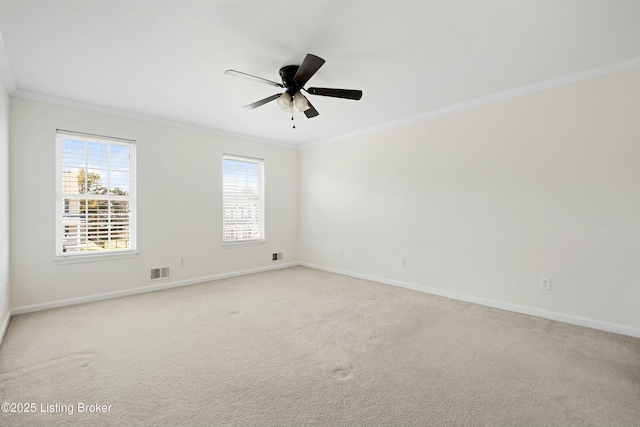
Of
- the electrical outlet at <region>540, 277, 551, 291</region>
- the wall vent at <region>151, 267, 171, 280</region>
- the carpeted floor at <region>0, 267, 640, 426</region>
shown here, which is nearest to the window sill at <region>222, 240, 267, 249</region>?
the wall vent at <region>151, 267, 171, 280</region>

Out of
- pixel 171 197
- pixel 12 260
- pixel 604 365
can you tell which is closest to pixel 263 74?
pixel 171 197

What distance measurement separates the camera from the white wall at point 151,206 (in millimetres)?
3424

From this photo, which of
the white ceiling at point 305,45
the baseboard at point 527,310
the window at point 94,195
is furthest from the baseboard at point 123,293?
the white ceiling at point 305,45

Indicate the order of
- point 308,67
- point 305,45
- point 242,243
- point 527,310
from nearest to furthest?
point 308,67 < point 305,45 < point 527,310 < point 242,243

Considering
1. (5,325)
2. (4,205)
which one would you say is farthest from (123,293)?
(4,205)

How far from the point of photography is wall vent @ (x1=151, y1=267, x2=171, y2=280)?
4363 mm

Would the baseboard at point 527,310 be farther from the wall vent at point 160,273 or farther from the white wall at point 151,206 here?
the wall vent at point 160,273

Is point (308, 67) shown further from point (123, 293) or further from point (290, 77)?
point (123, 293)

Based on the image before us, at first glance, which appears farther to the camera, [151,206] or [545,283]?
[151,206]

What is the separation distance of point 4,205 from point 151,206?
4.93 ft

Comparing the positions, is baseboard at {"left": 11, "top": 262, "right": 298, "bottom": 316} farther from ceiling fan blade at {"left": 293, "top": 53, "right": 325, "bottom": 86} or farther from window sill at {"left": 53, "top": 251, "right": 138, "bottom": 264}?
ceiling fan blade at {"left": 293, "top": 53, "right": 325, "bottom": 86}

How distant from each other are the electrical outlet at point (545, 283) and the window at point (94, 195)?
5155 millimetres

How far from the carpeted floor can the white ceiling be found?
2.52 m

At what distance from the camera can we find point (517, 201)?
343cm
